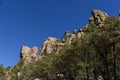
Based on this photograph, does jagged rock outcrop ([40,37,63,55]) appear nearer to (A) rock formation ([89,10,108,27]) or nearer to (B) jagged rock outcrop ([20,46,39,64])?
(B) jagged rock outcrop ([20,46,39,64])

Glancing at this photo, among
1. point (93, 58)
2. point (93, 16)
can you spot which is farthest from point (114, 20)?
point (93, 16)

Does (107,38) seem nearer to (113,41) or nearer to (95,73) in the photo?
(113,41)

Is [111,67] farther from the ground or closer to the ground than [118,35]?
closer to the ground

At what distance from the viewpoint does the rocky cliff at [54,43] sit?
435 ft

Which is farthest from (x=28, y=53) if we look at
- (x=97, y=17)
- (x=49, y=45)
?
(x=97, y=17)

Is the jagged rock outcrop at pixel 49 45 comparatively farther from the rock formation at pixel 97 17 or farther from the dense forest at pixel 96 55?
the dense forest at pixel 96 55

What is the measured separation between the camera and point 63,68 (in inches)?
2201

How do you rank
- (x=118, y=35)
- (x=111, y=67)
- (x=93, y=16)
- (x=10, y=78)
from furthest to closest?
(x=93, y=16)
(x=10, y=78)
(x=111, y=67)
(x=118, y=35)

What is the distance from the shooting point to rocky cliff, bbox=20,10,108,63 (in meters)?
133

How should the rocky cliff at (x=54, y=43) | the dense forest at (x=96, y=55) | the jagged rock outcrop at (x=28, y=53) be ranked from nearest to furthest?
the dense forest at (x=96, y=55) → the rocky cliff at (x=54, y=43) → the jagged rock outcrop at (x=28, y=53)

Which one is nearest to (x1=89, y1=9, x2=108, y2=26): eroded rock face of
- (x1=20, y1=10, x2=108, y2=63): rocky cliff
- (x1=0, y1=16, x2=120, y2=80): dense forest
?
(x1=20, y1=10, x2=108, y2=63): rocky cliff

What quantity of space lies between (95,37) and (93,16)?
101106mm

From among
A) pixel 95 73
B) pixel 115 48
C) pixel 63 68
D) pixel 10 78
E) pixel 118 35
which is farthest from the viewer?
pixel 10 78

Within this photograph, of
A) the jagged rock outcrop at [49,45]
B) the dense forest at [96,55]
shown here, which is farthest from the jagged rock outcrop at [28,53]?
the dense forest at [96,55]
